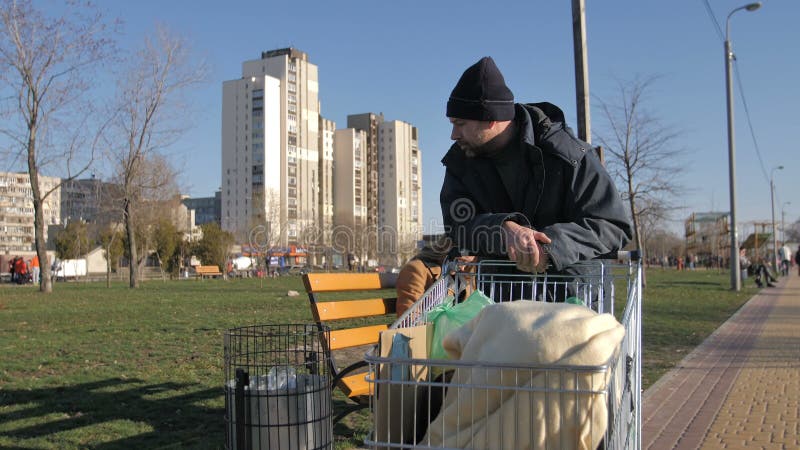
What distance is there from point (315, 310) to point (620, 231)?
8.15ft

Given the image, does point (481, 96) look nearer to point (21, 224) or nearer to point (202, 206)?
point (21, 224)

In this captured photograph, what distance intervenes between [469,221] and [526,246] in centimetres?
38

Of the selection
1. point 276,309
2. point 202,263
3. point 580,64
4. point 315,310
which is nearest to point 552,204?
point 315,310

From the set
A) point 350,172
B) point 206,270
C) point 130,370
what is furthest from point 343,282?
point 350,172

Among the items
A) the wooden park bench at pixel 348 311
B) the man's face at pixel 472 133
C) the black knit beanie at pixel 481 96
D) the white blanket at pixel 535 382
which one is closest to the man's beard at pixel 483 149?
the man's face at pixel 472 133

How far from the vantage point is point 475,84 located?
2.60 m

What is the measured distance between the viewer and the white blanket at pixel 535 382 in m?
1.66

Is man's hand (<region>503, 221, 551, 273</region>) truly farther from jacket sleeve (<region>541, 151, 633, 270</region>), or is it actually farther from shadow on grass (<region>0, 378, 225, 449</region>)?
shadow on grass (<region>0, 378, 225, 449</region>)

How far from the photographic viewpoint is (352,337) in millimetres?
4836

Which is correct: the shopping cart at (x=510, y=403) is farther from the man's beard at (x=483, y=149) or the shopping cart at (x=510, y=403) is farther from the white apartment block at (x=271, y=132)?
the white apartment block at (x=271, y=132)

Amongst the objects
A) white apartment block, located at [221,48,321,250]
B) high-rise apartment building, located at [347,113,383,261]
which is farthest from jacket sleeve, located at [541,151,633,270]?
high-rise apartment building, located at [347,113,383,261]

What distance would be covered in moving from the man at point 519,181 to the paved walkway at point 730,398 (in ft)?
9.87

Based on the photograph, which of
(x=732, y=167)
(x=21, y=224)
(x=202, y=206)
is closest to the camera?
(x=732, y=167)

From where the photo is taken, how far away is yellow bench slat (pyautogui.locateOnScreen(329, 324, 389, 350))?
180 inches
